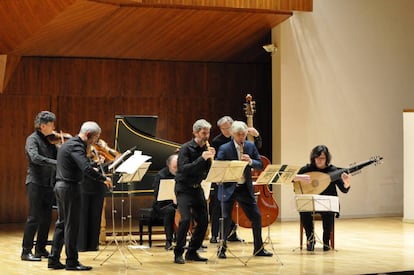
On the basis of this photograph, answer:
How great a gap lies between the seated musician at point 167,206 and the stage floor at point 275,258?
0.23 metres

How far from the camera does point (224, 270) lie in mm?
8102

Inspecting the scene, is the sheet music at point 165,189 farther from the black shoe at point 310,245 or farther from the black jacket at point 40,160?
the black shoe at point 310,245

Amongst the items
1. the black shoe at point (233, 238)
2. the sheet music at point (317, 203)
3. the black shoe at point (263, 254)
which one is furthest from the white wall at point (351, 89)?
the black shoe at point (263, 254)

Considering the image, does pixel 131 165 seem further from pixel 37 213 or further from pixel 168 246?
pixel 168 246

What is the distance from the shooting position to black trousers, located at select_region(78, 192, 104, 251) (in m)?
9.66

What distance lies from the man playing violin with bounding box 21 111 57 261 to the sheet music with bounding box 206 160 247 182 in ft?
5.55

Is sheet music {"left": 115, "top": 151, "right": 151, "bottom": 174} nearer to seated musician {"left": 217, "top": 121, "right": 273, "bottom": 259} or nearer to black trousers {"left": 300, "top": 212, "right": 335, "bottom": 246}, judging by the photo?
seated musician {"left": 217, "top": 121, "right": 273, "bottom": 259}

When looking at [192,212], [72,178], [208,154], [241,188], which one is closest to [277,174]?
[241,188]

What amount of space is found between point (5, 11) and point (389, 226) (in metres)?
6.39

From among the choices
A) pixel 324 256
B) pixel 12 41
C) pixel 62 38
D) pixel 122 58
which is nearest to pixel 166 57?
pixel 122 58

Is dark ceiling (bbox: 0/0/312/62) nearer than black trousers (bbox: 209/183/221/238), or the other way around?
black trousers (bbox: 209/183/221/238)

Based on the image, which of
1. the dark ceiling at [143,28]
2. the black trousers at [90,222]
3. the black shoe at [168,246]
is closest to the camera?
the black trousers at [90,222]

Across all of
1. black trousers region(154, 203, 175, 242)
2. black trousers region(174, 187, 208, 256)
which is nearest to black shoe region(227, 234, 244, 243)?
black trousers region(154, 203, 175, 242)

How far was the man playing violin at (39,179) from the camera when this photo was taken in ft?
28.2
